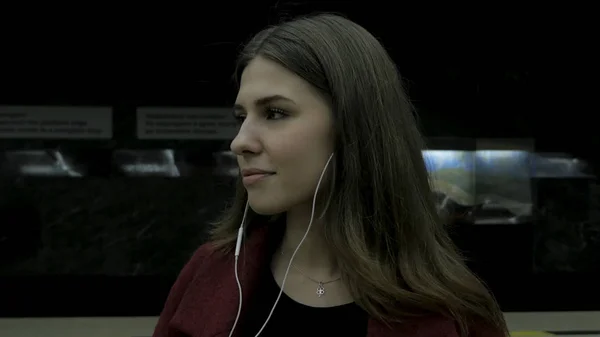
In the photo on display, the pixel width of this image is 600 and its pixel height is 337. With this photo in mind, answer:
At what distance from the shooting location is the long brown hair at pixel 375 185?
1452 mm

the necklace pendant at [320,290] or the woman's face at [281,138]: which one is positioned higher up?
the woman's face at [281,138]

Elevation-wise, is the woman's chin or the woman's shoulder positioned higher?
the woman's chin

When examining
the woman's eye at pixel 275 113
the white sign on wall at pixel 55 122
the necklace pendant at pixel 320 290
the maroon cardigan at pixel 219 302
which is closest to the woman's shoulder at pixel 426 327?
the maroon cardigan at pixel 219 302

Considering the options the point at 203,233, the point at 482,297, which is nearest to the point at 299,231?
the point at 482,297

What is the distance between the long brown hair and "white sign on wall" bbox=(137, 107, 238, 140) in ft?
15.4

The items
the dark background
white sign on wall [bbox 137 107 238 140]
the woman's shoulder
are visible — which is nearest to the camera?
the woman's shoulder

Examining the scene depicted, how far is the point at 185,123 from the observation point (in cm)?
621

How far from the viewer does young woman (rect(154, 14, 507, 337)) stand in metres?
1.45

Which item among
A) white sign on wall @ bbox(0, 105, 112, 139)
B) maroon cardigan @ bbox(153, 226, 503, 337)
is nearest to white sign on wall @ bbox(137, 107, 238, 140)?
white sign on wall @ bbox(0, 105, 112, 139)

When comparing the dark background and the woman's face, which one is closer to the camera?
the woman's face

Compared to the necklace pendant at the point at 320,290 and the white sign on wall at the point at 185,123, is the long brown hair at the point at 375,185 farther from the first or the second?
the white sign on wall at the point at 185,123

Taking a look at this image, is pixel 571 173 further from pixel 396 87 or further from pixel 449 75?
pixel 396 87

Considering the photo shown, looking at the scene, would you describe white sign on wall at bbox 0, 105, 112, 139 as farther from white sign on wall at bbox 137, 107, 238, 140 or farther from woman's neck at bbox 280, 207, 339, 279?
woman's neck at bbox 280, 207, 339, 279

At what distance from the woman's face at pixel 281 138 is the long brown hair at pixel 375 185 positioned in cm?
3
